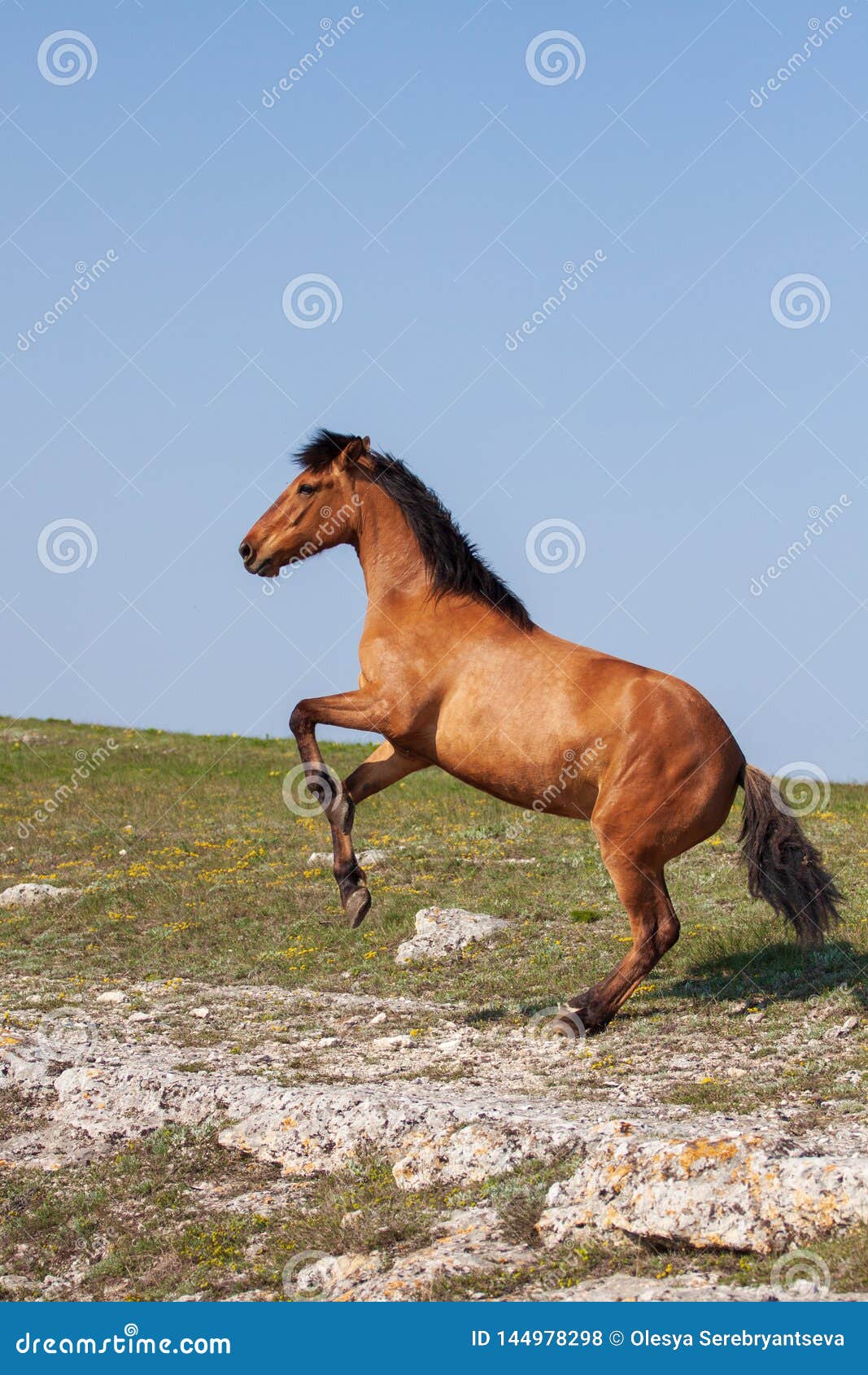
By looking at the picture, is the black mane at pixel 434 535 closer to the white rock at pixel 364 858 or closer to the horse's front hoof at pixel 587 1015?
the horse's front hoof at pixel 587 1015

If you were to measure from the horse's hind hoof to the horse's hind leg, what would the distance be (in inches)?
62.7

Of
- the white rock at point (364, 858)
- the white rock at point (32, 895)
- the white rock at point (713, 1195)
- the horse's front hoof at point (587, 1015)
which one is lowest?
the white rock at point (32, 895)

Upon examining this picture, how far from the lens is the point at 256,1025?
32.2 ft

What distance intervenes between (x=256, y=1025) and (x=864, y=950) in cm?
476

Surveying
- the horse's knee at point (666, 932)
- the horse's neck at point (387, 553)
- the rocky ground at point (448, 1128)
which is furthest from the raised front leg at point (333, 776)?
the horse's knee at point (666, 932)

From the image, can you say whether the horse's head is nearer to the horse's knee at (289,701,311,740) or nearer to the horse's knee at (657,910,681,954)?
the horse's knee at (289,701,311,740)

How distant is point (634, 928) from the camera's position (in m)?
9.45

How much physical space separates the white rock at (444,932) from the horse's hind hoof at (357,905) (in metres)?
2.25

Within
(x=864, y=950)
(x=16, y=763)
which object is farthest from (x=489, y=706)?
(x=16, y=763)

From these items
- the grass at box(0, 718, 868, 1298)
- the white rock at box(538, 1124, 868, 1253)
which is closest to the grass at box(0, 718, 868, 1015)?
the grass at box(0, 718, 868, 1298)

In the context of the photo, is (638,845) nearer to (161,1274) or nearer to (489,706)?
(489,706)

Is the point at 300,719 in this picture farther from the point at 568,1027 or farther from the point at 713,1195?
the point at 713,1195

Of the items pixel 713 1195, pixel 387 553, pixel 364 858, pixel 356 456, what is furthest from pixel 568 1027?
pixel 364 858

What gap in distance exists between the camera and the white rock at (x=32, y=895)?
1412 cm
